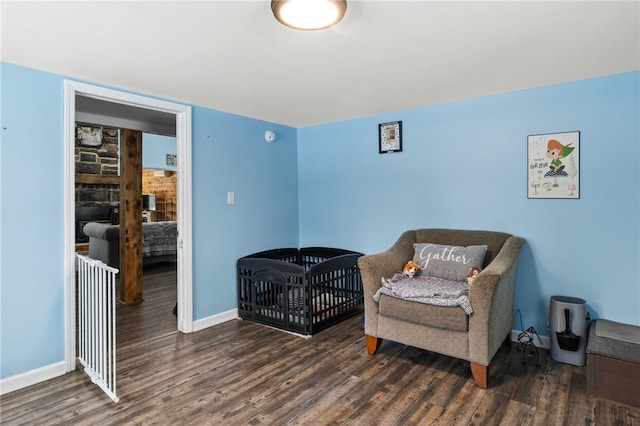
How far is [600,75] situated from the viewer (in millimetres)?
2592

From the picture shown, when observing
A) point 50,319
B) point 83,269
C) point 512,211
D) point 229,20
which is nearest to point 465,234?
point 512,211

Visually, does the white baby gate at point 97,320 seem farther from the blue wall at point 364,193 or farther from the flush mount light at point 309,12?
the flush mount light at point 309,12

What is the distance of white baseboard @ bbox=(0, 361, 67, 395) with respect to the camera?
2250 millimetres

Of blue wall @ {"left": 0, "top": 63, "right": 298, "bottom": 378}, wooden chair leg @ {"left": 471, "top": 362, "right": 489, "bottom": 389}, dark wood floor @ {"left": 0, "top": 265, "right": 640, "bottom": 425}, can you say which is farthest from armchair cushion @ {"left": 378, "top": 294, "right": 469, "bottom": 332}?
blue wall @ {"left": 0, "top": 63, "right": 298, "bottom": 378}

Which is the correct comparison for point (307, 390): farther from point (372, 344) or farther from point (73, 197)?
point (73, 197)

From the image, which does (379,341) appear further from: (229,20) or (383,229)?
(229,20)

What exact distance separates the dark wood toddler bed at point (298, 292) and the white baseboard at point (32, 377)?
5.02 feet

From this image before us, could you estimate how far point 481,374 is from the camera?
7.42ft

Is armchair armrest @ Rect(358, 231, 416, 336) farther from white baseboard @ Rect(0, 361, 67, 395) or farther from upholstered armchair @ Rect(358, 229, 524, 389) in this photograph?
white baseboard @ Rect(0, 361, 67, 395)

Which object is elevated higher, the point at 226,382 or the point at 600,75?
the point at 600,75

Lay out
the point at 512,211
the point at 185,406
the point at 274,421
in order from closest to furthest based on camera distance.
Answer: the point at 274,421, the point at 185,406, the point at 512,211

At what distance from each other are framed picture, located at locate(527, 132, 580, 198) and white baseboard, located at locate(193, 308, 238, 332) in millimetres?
2901

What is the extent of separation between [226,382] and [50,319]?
128 centimetres

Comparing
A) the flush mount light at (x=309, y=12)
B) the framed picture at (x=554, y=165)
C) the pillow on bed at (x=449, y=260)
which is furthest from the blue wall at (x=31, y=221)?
the framed picture at (x=554, y=165)
